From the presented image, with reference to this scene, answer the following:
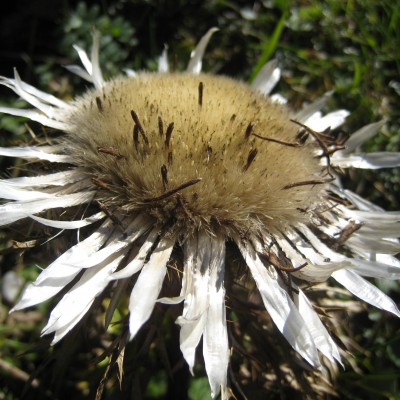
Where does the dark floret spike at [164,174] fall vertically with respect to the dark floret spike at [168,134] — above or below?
below

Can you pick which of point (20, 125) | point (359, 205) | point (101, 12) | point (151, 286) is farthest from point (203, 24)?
point (151, 286)

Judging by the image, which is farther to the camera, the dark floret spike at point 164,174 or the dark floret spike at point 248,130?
the dark floret spike at point 248,130

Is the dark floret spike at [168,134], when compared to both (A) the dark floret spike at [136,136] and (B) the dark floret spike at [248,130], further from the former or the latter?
(B) the dark floret spike at [248,130]

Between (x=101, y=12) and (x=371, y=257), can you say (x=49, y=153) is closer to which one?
(x=371, y=257)

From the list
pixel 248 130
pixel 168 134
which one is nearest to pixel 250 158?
pixel 248 130

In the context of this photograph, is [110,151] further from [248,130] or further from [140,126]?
[248,130]

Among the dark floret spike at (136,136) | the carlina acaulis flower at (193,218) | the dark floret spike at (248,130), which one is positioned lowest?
the carlina acaulis flower at (193,218)

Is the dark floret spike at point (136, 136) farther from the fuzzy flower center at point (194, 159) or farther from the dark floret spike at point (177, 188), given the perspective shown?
the dark floret spike at point (177, 188)

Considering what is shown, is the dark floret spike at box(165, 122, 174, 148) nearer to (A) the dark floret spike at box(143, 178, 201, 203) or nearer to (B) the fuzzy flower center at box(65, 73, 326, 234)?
(B) the fuzzy flower center at box(65, 73, 326, 234)

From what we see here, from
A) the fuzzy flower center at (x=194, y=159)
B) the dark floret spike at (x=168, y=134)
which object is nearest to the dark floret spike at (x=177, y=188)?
the fuzzy flower center at (x=194, y=159)
